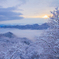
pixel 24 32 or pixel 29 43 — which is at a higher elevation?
pixel 24 32

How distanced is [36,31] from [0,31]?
1.24m

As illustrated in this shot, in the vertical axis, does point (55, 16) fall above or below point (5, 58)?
above

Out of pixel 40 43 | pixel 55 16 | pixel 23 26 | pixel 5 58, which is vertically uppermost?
pixel 55 16

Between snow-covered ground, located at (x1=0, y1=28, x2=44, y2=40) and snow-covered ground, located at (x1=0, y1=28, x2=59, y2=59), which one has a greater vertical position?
snow-covered ground, located at (x1=0, y1=28, x2=44, y2=40)

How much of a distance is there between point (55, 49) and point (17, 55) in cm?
93

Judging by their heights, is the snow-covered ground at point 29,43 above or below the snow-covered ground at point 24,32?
below

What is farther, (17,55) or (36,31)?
(36,31)

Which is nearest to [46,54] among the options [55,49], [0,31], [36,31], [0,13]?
[55,49]

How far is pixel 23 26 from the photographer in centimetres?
223

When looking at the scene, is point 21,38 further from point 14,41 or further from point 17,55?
point 17,55

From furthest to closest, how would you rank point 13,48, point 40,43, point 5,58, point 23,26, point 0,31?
point 23,26
point 0,31
point 13,48
point 40,43
point 5,58

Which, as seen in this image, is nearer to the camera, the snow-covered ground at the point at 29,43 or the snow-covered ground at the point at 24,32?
the snow-covered ground at the point at 29,43

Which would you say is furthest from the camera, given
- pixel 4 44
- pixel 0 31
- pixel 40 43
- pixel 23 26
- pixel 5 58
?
pixel 23 26

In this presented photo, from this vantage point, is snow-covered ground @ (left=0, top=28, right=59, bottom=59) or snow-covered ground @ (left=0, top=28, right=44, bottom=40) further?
snow-covered ground @ (left=0, top=28, right=44, bottom=40)
